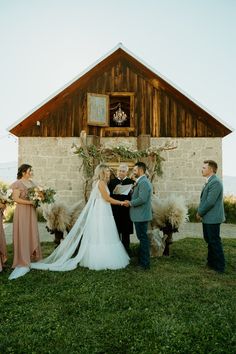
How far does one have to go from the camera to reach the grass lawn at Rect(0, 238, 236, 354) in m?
3.46

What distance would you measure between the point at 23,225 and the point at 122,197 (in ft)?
6.43

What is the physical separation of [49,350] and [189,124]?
10856 millimetres

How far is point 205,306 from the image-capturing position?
14.5 feet

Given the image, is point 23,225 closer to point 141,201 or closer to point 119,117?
point 141,201

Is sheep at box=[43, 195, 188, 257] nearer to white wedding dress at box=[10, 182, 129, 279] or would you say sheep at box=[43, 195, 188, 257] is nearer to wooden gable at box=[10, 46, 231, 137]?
white wedding dress at box=[10, 182, 129, 279]

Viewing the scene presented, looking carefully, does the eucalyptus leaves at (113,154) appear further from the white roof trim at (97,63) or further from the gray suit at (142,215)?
the gray suit at (142,215)

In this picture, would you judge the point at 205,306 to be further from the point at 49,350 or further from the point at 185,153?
the point at 185,153

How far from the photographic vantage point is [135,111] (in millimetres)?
13039

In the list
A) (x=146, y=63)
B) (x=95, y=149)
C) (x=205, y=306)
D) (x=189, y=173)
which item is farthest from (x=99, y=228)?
(x=146, y=63)

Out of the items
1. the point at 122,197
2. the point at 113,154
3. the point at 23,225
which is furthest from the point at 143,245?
the point at 113,154

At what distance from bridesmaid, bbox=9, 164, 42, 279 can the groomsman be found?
2982 millimetres

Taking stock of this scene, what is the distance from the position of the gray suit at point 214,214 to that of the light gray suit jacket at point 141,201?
3.04 feet

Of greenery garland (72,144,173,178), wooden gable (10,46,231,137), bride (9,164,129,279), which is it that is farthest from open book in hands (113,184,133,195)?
wooden gable (10,46,231,137)

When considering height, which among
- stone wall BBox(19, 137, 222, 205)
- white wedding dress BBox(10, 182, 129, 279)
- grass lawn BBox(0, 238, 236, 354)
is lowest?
grass lawn BBox(0, 238, 236, 354)
